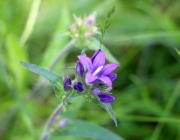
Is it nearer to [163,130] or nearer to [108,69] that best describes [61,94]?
[108,69]

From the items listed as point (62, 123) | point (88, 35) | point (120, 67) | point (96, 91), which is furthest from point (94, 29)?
point (120, 67)

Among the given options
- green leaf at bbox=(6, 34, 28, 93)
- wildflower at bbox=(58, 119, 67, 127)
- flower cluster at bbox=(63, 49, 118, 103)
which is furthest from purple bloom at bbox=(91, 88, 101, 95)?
green leaf at bbox=(6, 34, 28, 93)

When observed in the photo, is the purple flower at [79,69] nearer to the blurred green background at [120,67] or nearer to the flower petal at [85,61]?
the flower petal at [85,61]

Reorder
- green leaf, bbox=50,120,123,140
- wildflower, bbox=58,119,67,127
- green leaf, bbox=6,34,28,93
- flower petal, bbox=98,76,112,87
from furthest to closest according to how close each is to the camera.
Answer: green leaf, bbox=6,34,28,93
wildflower, bbox=58,119,67,127
green leaf, bbox=50,120,123,140
flower petal, bbox=98,76,112,87

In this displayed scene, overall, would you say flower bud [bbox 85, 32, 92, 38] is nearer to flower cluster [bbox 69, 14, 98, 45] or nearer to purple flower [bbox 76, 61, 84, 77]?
flower cluster [bbox 69, 14, 98, 45]

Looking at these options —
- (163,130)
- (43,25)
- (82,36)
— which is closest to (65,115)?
(82,36)

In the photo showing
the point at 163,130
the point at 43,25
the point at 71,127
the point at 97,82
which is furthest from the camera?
the point at 43,25
